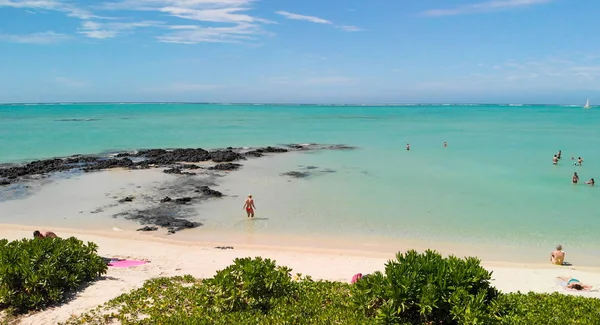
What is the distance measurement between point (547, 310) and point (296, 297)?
192 inches

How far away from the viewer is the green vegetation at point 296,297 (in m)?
7.60

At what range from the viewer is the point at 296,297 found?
931cm

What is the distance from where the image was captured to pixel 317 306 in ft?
29.1

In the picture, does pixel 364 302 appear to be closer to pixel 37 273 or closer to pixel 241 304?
pixel 241 304

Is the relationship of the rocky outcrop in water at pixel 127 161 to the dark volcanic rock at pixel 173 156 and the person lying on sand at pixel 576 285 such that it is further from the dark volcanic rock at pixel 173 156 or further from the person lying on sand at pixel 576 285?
the person lying on sand at pixel 576 285

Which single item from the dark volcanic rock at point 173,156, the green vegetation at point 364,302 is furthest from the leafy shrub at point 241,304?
the dark volcanic rock at point 173,156

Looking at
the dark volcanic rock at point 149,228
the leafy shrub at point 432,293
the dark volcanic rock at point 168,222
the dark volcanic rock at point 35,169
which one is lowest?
the dark volcanic rock at point 149,228

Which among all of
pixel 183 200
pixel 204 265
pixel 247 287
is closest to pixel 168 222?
pixel 183 200

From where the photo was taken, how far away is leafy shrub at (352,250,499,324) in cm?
741

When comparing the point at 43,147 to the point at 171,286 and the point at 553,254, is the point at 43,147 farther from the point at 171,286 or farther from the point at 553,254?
the point at 553,254

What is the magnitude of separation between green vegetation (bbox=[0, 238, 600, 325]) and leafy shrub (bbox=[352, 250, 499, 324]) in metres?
0.02

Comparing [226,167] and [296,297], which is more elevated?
[296,297]

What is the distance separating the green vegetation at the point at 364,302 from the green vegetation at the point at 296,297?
0.7 inches

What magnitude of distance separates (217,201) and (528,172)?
2269cm
